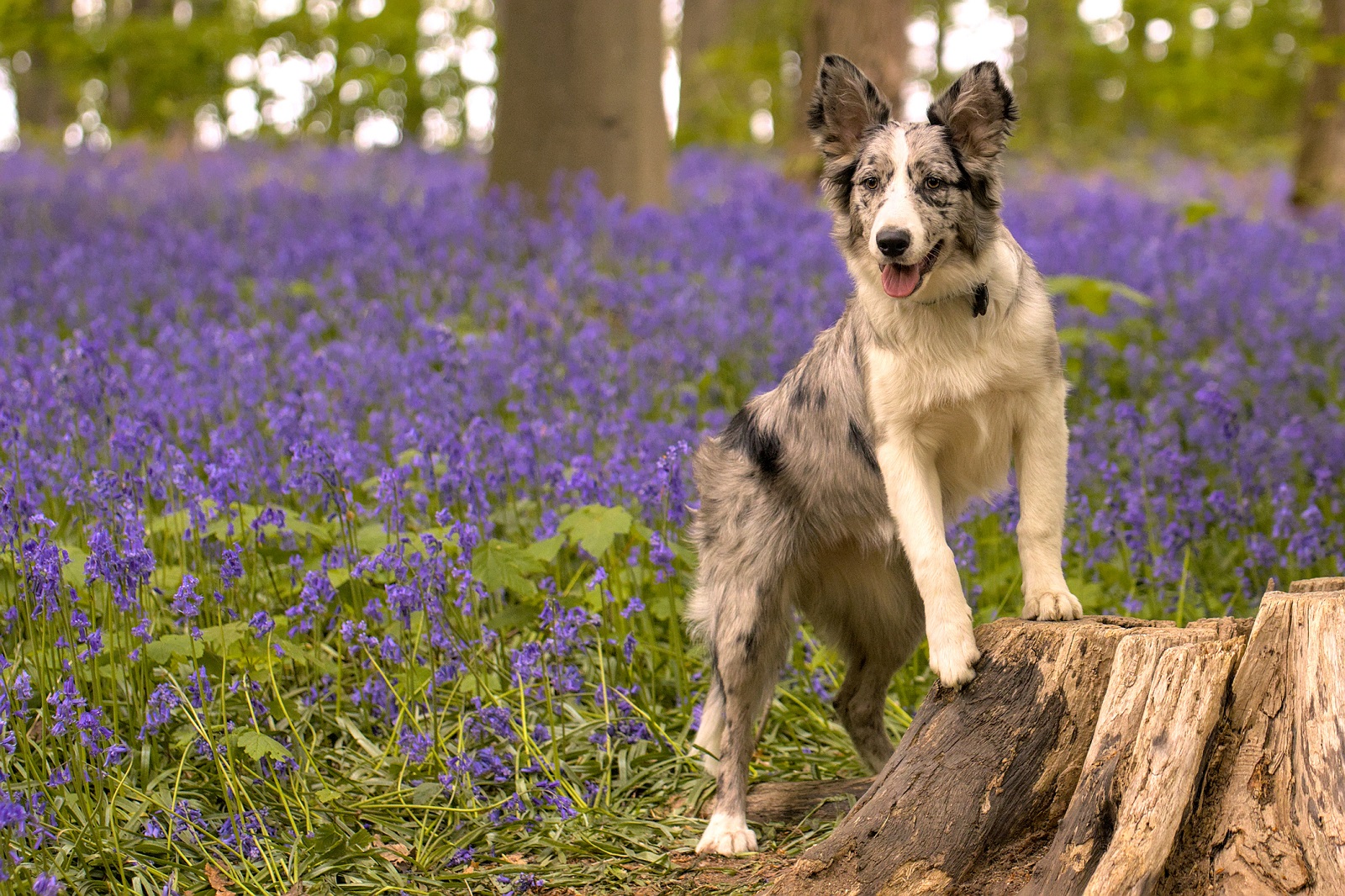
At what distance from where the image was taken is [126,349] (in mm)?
5863

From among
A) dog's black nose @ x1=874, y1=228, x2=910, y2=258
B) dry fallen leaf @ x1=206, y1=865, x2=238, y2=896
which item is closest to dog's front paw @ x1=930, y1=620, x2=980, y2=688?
dog's black nose @ x1=874, y1=228, x2=910, y2=258

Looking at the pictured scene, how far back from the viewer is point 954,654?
114 inches

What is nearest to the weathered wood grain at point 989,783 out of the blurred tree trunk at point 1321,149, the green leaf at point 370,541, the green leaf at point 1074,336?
the green leaf at point 370,541

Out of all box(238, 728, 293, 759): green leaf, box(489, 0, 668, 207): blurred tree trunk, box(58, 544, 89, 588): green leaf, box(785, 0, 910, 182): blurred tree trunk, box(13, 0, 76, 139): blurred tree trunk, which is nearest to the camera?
box(238, 728, 293, 759): green leaf

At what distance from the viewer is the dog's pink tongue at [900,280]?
287cm

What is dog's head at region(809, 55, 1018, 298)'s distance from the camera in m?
2.88

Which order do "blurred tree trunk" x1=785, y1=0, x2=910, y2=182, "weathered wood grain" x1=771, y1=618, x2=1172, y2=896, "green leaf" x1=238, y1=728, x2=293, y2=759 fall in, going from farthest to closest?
"blurred tree trunk" x1=785, y1=0, x2=910, y2=182 → "green leaf" x1=238, y1=728, x2=293, y2=759 → "weathered wood grain" x1=771, y1=618, x2=1172, y2=896

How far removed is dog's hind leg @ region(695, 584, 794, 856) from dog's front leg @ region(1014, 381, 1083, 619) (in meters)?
0.75

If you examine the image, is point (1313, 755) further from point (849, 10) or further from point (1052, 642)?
point (849, 10)

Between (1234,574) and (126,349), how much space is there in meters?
4.99

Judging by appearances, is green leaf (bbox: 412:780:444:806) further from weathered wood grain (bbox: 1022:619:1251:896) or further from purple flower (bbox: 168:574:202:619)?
weathered wood grain (bbox: 1022:619:1251:896)

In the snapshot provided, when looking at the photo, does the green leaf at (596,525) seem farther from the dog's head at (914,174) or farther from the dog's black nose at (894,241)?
the dog's black nose at (894,241)

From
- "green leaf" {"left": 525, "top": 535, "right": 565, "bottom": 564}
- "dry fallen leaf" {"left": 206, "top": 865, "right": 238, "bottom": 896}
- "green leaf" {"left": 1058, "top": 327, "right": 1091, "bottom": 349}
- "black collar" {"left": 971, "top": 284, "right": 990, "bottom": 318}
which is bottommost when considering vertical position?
"dry fallen leaf" {"left": 206, "top": 865, "right": 238, "bottom": 896}

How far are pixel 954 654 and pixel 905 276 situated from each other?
906 mm
